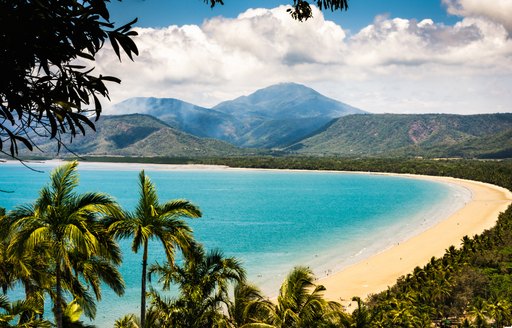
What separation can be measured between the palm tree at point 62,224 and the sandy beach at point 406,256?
26.3 meters

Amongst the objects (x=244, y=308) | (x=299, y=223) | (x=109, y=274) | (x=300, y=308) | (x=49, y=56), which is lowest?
(x=299, y=223)

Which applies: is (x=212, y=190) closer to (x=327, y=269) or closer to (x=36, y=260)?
(x=327, y=269)

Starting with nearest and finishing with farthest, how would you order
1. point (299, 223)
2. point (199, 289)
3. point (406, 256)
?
point (199, 289) < point (406, 256) < point (299, 223)

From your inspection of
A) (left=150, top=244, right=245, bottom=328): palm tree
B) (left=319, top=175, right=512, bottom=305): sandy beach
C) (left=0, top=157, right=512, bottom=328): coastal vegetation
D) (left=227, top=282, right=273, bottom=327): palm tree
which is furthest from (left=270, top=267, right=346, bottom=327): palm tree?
(left=319, top=175, right=512, bottom=305): sandy beach

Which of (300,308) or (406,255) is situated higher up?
(300,308)

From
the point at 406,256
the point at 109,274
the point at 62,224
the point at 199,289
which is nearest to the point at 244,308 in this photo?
the point at 199,289

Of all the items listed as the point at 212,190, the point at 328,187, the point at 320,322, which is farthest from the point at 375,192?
the point at 320,322

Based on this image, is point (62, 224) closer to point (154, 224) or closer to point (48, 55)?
point (154, 224)

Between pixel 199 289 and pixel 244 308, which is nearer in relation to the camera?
pixel 199 289

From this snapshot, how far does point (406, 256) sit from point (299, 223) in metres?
31.7

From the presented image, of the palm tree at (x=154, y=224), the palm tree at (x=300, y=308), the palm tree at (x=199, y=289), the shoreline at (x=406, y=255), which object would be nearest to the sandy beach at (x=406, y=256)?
the shoreline at (x=406, y=255)

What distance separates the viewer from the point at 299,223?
79500mm

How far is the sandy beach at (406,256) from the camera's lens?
3766cm

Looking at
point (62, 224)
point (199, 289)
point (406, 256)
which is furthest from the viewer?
point (406, 256)
